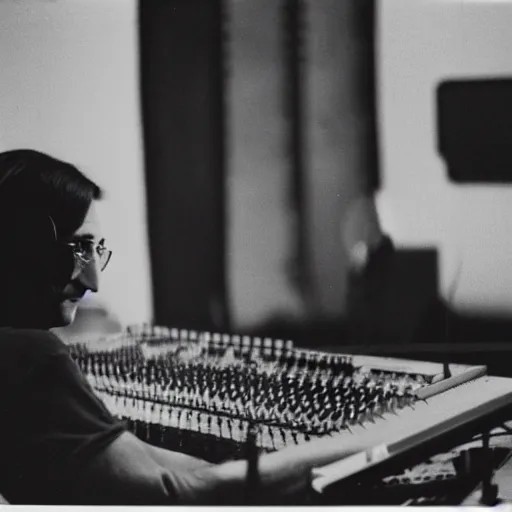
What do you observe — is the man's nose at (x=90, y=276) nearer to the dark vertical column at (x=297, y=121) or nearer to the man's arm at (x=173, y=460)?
the man's arm at (x=173, y=460)

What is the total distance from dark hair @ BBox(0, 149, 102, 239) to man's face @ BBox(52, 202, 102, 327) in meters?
0.03

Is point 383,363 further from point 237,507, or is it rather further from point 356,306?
point 237,507

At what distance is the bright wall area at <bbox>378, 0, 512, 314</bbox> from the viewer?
2.57 m

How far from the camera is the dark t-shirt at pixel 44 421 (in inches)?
93.4

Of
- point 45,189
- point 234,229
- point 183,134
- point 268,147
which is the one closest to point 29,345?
point 45,189

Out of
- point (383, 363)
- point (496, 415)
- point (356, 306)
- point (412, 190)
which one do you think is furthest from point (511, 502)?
point (412, 190)

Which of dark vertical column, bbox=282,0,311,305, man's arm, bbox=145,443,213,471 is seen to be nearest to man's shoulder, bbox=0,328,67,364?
man's arm, bbox=145,443,213,471

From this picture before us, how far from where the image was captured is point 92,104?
2.69 metres

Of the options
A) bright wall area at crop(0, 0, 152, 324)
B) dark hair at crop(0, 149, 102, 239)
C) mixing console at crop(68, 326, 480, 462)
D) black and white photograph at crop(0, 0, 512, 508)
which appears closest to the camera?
mixing console at crop(68, 326, 480, 462)

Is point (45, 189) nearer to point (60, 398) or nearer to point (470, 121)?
point (60, 398)

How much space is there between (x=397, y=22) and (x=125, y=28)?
3.61 ft

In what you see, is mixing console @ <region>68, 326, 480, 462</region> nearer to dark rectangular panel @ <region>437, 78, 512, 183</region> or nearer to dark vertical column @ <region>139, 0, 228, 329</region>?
dark vertical column @ <region>139, 0, 228, 329</region>

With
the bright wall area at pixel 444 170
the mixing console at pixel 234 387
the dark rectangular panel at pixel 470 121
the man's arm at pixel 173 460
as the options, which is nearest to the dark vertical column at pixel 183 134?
the mixing console at pixel 234 387

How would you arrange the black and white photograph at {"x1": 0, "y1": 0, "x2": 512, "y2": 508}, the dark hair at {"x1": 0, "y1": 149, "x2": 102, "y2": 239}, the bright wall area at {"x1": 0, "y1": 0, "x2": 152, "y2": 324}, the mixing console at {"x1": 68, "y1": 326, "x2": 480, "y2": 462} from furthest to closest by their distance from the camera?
the bright wall area at {"x1": 0, "y1": 0, "x2": 152, "y2": 324}, the dark hair at {"x1": 0, "y1": 149, "x2": 102, "y2": 239}, the black and white photograph at {"x1": 0, "y1": 0, "x2": 512, "y2": 508}, the mixing console at {"x1": 68, "y1": 326, "x2": 480, "y2": 462}
